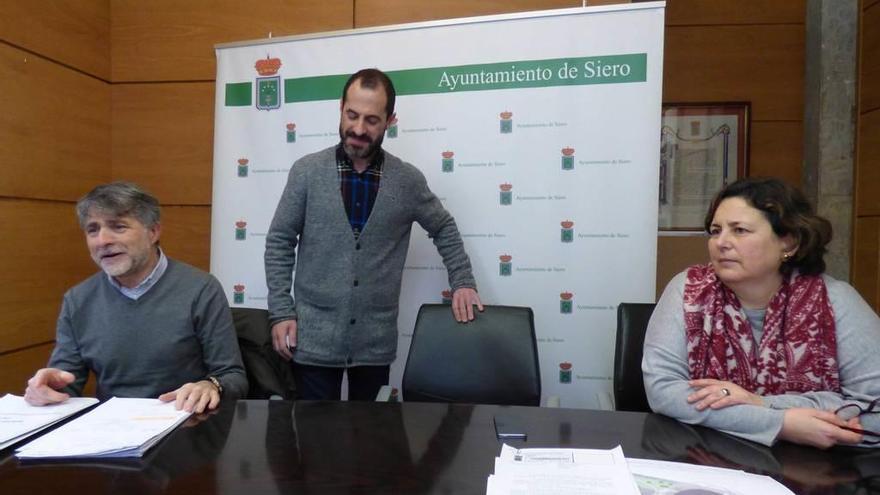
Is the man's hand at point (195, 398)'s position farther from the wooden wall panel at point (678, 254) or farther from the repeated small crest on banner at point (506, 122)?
the wooden wall panel at point (678, 254)

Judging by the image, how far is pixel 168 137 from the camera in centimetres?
320

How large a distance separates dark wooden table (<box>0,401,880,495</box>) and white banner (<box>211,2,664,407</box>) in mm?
1285

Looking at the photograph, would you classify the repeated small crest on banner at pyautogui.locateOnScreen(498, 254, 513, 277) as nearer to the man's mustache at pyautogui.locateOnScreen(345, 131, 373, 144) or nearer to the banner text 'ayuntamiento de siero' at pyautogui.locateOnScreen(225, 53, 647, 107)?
the banner text 'ayuntamiento de siero' at pyautogui.locateOnScreen(225, 53, 647, 107)

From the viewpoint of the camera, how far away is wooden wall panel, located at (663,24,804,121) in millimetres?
3523

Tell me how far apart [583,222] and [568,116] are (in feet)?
1.64

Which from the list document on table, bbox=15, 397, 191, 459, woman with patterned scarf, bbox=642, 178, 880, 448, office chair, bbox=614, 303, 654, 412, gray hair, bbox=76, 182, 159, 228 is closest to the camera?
document on table, bbox=15, 397, 191, 459

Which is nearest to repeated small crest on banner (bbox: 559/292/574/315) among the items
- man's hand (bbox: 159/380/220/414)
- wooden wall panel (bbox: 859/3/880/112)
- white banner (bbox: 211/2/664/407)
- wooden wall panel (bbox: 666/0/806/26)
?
white banner (bbox: 211/2/664/407)

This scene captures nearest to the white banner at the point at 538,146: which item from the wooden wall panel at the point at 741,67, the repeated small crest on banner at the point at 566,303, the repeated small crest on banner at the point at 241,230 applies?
the repeated small crest on banner at the point at 566,303

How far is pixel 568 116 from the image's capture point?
2.56m

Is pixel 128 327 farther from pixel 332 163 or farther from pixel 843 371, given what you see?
pixel 843 371

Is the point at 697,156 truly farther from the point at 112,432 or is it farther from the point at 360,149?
the point at 112,432

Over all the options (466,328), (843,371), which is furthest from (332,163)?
(843,371)

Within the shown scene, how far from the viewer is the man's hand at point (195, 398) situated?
133cm

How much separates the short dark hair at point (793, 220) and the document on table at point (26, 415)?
1.83m
